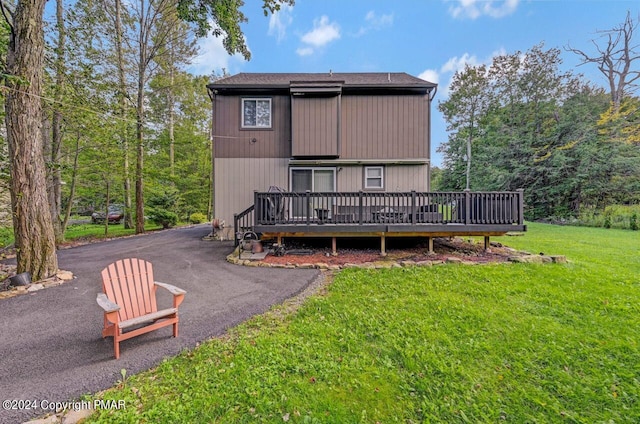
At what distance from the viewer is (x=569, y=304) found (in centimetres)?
388

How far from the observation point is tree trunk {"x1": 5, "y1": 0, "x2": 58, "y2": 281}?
15.6 feet

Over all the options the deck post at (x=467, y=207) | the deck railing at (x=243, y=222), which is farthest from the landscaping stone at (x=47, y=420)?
the deck post at (x=467, y=207)

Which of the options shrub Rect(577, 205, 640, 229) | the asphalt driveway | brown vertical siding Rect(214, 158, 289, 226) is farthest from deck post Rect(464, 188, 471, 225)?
shrub Rect(577, 205, 640, 229)

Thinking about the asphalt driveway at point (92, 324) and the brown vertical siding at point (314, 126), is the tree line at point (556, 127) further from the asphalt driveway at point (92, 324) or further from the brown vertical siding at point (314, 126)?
the asphalt driveway at point (92, 324)

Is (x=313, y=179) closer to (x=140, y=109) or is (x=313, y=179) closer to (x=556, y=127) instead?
(x=140, y=109)

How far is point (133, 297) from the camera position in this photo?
312cm

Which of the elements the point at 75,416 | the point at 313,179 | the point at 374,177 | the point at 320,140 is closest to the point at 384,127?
the point at 374,177

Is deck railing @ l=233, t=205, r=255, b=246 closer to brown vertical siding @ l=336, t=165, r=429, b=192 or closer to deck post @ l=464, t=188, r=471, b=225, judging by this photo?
brown vertical siding @ l=336, t=165, r=429, b=192

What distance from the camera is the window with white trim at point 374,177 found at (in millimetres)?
9492

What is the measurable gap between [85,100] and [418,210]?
1102 centimetres

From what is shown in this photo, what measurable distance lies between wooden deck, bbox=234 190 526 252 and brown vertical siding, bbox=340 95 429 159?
3.27m

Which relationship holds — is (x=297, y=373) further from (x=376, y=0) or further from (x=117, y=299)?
(x=376, y=0)

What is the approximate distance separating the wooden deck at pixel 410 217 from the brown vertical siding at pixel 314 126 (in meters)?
2.91

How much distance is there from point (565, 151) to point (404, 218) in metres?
18.2
